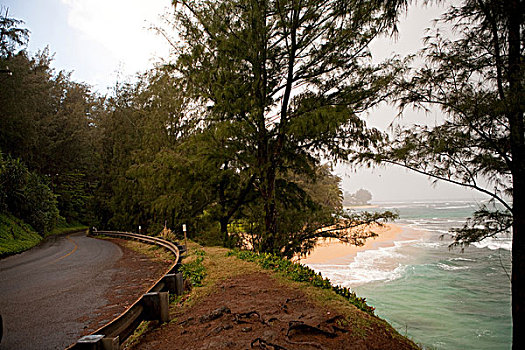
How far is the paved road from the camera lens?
4895mm

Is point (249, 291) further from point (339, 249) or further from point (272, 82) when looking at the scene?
point (339, 249)

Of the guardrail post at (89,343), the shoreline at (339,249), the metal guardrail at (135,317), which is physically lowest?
the shoreline at (339,249)

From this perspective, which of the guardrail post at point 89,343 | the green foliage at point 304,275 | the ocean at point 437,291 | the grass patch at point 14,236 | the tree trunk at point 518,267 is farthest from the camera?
the grass patch at point 14,236

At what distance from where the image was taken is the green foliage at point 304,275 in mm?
5648

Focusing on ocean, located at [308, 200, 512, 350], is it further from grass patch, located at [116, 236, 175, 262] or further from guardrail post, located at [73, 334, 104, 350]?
grass patch, located at [116, 236, 175, 262]

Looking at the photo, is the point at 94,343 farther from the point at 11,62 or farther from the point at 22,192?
the point at 11,62

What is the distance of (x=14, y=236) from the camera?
64.9 ft

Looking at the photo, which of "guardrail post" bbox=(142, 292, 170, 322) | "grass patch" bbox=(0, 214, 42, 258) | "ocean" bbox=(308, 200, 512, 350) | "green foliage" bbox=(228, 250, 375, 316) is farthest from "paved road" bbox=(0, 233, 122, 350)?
"ocean" bbox=(308, 200, 512, 350)

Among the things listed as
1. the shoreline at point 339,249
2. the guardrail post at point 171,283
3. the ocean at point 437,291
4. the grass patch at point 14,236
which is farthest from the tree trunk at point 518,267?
the grass patch at point 14,236

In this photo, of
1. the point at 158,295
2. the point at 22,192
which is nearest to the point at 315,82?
the point at 158,295

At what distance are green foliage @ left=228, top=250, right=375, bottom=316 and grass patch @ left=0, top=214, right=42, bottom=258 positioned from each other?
13288mm

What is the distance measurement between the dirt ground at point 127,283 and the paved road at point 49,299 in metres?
0.19

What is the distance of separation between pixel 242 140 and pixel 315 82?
11.3 ft

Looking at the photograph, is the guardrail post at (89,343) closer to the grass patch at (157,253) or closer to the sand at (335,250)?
the grass patch at (157,253)
